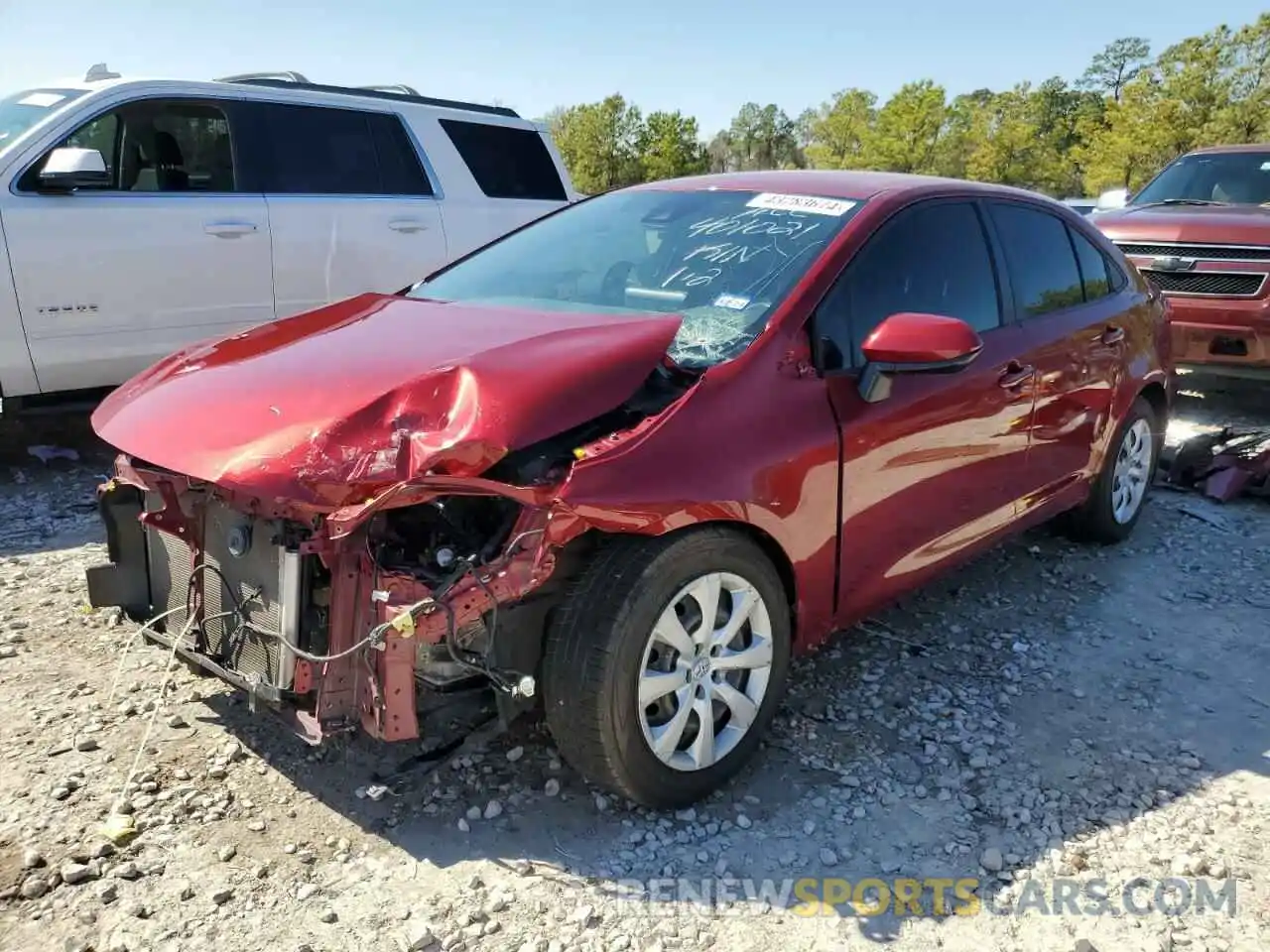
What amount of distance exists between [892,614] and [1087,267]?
180cm

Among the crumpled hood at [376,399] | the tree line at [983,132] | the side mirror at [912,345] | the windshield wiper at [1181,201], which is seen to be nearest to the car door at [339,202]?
the crumpled hood at [376,399]

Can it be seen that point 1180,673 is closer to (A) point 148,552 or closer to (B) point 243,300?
(A) point 148,552

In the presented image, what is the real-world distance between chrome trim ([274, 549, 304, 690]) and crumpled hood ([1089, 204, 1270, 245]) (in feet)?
21.0

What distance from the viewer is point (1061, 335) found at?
13.5ft

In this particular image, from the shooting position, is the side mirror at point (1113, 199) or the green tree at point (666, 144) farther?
the green tree at point (666, 144)

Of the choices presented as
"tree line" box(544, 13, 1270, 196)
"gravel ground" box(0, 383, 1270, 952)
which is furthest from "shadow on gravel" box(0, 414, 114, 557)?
"tree line" box(544, 13, 1270, 196)

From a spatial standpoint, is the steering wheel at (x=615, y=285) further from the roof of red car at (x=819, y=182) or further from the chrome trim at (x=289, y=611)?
the chrome trim at (x=289, y=611)

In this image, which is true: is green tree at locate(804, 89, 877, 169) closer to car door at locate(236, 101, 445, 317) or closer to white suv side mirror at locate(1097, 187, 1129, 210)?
white suv side mirror at locate(1097, 187, 1129, 210)

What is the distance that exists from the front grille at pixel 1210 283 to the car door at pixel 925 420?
398cm

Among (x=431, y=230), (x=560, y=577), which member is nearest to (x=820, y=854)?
(x=560, y=577)

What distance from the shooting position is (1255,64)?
29766mm

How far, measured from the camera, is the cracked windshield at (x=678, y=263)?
3.07 metres

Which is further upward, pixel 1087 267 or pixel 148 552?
pixel 1087 267

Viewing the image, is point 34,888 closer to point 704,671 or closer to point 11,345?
point 704,671
